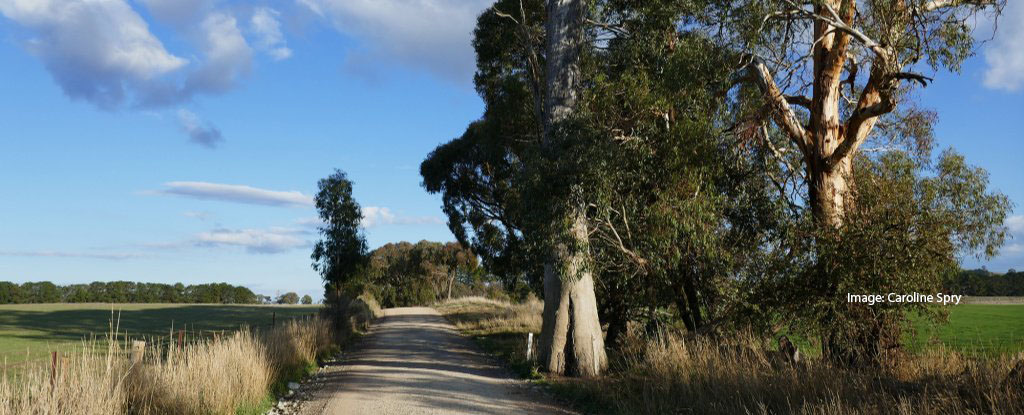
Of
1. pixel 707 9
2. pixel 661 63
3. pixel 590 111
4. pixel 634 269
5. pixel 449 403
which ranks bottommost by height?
pixel 449 403

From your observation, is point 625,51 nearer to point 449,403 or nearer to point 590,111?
point 590,111

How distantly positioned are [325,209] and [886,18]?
2467cm

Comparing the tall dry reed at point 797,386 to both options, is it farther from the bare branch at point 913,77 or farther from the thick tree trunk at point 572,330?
the bare branch at point 913,77

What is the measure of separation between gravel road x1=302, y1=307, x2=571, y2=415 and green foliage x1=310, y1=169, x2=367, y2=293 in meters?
12.5

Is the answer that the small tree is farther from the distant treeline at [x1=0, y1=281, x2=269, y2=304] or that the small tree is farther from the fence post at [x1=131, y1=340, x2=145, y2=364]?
the fence post at [x1=131, y1=340, x2=145, y2=364]

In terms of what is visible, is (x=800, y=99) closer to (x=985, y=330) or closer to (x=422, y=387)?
A: (x=422, y=387)

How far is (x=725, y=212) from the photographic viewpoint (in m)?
14.8

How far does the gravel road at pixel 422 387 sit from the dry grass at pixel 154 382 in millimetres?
963

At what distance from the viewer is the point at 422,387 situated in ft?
39.3

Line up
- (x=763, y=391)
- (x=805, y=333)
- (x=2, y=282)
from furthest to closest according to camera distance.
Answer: (x=2, y=282), (x=805, y=333), (x=763, y=391)

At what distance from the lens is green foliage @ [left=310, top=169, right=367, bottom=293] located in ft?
104

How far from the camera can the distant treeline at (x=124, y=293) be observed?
85.1 metres

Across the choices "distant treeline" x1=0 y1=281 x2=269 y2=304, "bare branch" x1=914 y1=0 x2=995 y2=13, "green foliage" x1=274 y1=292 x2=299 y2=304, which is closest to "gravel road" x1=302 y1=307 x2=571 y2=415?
"bare branch" x1=914 y1=0 x2=995 y2=13

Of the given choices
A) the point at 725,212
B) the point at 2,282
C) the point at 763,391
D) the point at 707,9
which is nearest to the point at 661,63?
the point at 707,9
